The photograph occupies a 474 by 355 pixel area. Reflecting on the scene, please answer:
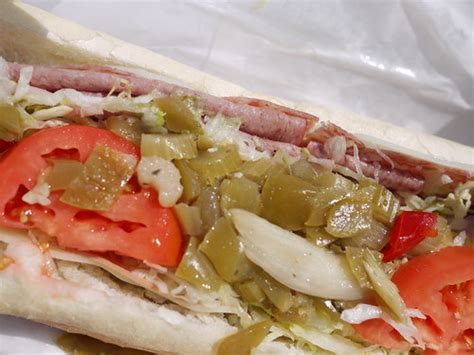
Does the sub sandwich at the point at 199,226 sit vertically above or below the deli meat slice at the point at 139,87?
below

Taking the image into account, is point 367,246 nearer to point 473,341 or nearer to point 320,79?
point 473,341

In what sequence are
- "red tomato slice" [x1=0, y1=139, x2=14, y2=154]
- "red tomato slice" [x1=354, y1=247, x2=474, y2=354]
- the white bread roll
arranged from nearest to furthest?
"red tomato slice" [x1=0, y1=139, x2=14, y2=154]
"red tomato slice" [x1=354, y1=247, x2=474, y2=354]
the white bread roll

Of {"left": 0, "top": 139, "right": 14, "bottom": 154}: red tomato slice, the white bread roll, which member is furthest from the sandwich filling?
the white bread roll

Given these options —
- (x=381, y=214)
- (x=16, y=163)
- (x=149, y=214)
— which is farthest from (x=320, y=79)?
(x=16, y=163)

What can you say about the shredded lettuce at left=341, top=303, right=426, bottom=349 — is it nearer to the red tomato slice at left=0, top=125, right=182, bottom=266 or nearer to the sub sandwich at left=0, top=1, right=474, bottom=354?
the sub sandwich at left=0, top=1, right=474, bottom=354

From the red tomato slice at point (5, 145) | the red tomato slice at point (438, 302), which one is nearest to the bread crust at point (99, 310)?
the red tomato slice at point (5, 145)

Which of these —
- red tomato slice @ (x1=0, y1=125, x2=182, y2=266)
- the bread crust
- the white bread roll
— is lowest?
the bread crust

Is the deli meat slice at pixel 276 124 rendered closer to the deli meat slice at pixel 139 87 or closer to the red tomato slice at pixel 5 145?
the deli meat slice at pixel 139 87

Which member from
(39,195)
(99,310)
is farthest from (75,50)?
(99,310)
